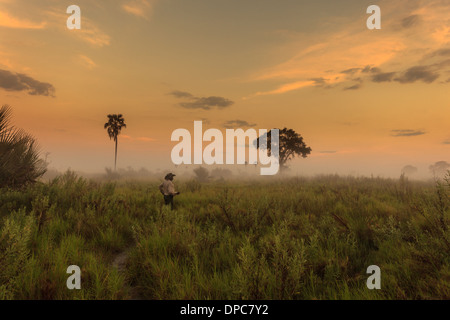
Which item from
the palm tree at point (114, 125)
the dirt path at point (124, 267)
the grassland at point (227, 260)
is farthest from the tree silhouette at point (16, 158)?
the palm tree at point (114, 125)

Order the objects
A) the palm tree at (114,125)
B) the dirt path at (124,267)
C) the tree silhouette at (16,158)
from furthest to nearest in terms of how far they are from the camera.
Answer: the palm tree at (114,125) → the tree silhouette at (16,158) → the dirt path at (124,267)

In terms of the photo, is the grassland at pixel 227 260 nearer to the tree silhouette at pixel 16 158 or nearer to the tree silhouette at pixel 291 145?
the tree silhouette at pixel 16 158

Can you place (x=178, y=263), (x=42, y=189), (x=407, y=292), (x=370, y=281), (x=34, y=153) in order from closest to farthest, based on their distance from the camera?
(x=407, y=292), (x=370, y=281), (x=178, y=263), (x=42, y=189), (x=34, y=153)

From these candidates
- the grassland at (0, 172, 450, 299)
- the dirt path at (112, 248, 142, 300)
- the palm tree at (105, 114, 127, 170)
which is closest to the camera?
the grassland at (0, 172, 450, 299)

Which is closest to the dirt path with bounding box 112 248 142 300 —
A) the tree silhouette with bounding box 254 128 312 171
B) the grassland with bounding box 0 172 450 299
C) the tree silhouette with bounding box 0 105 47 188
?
the grassland with bounding box 0 172 450 299

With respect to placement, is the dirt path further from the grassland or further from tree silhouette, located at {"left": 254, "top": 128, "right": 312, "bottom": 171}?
tree silhouette, located at {"left": 254, "top": 128, "right": 312, "bottom": 171}

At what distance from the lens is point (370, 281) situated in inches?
116

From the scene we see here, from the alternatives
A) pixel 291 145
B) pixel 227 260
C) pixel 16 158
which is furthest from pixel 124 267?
pixel 291 145

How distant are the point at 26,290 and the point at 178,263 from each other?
6.52 feet

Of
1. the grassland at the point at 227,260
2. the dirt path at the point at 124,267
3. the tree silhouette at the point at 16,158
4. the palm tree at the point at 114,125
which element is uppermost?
the palm tree at the point at 114,125

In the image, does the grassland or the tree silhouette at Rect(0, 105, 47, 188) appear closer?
the grassland

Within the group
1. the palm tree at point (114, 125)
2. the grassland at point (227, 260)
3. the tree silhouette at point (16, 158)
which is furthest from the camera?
the palm tree at point (114, 125)
